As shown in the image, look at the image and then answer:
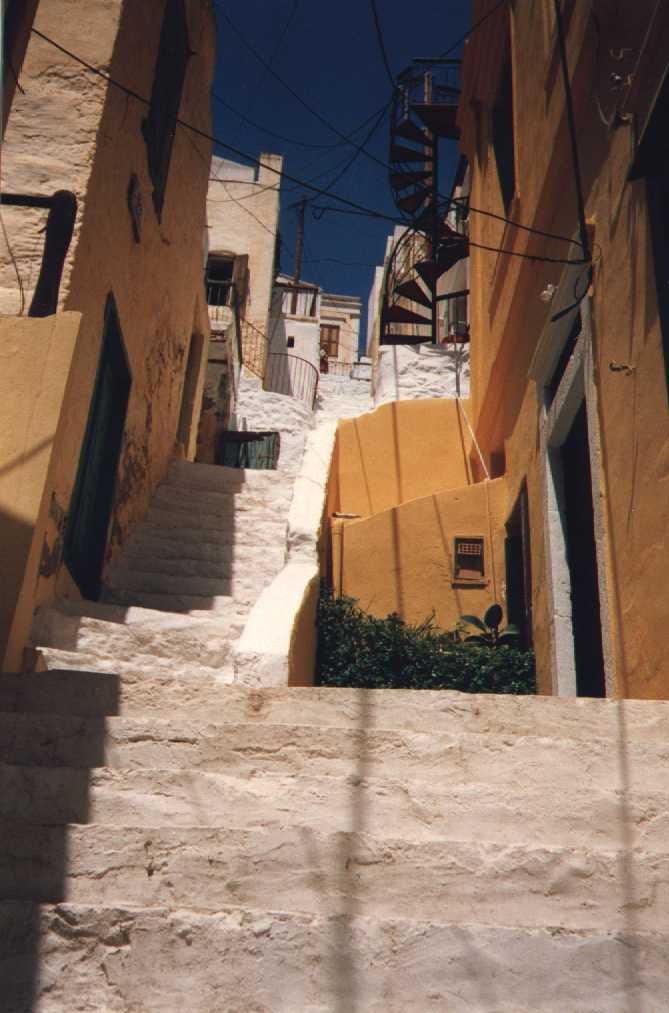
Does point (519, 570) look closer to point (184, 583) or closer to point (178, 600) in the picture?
point (184, 583)

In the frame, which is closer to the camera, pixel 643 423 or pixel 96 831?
pixel 96 831

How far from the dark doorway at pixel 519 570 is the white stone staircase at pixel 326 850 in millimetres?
4201

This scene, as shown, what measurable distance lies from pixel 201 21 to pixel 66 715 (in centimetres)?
912

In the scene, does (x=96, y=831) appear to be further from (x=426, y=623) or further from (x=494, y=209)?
(x=494, y=209)

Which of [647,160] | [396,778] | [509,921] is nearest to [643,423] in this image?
[647,160]

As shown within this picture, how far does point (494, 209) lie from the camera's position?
9.78 meters

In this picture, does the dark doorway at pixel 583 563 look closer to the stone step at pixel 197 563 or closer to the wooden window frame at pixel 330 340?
the stone step at pixel 197 563

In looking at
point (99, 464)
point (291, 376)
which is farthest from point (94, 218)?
point (291, 376)

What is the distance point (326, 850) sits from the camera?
2.48m

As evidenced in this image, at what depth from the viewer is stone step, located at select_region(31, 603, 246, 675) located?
484cm

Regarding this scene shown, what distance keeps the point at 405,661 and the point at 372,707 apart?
13.2 feet

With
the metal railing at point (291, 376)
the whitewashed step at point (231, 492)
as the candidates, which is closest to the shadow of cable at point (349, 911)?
the whitewashed step at point (231, 492)

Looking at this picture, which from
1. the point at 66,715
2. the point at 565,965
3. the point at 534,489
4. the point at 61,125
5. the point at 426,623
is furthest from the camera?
the point at 426,623

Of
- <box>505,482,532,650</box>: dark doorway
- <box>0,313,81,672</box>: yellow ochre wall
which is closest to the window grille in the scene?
<box>505,482,532,650</box>: dark doorway
